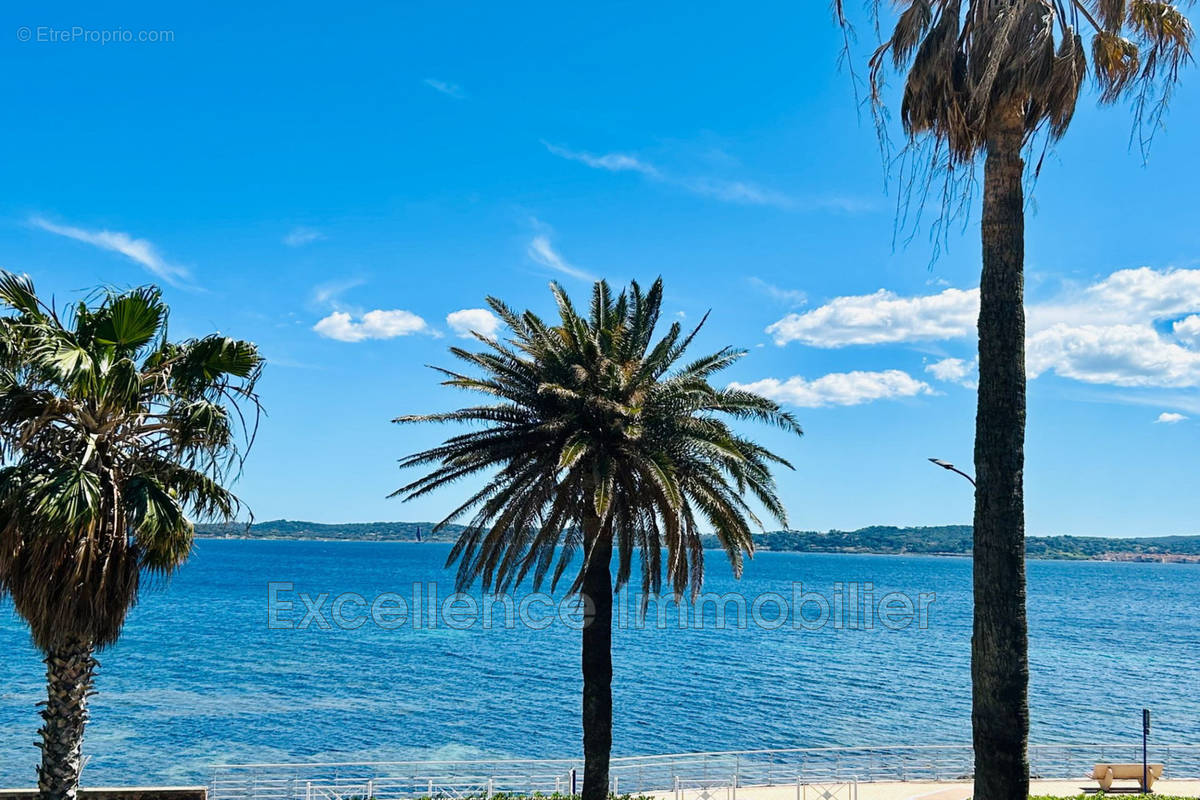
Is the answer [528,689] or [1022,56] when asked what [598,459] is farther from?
[528,689]

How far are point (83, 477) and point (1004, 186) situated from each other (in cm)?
Result: 1121

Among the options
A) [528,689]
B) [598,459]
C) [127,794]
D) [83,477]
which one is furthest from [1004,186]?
[528,689]

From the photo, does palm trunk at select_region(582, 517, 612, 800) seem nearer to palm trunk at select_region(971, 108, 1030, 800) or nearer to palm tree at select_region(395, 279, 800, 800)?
palm tree at select_region(395, 279, 800, 800)

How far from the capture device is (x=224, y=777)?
31.8 meters

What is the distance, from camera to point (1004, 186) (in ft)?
35.3

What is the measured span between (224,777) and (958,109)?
32.2 metres

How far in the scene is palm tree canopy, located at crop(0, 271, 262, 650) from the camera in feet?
32.7

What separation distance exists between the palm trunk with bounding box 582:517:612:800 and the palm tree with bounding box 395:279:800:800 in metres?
0.02

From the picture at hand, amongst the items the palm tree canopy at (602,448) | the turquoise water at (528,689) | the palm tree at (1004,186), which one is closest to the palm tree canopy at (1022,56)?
the palm tree at (1004,186)

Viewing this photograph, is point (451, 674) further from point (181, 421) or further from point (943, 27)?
point (943, 27)

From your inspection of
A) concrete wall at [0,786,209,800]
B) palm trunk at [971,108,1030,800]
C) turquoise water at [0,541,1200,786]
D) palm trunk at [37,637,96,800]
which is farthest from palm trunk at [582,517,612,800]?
turquoise water at [0,541,1200,786]

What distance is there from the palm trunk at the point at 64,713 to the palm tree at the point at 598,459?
260 inches

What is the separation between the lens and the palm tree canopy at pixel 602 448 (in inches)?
635

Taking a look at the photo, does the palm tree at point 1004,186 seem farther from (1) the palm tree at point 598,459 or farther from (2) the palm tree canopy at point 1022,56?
(1) the palm tree at point 598,459
